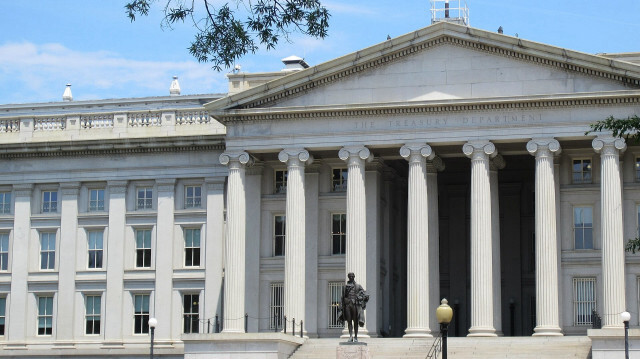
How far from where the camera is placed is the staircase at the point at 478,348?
179 ft

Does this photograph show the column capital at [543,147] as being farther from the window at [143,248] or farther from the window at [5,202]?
the window at [5,202]

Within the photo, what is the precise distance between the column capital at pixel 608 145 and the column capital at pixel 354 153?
993 cm

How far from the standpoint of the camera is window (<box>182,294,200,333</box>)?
66.5 metres

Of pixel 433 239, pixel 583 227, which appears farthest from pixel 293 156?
pixel 583 227

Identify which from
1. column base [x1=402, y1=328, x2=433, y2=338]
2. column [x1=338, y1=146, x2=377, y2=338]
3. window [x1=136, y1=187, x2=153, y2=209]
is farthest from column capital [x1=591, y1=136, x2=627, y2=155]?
window [x1=136, y1=187, x2=153, y2=209]

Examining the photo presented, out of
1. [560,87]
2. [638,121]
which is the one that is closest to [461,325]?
[560,87]

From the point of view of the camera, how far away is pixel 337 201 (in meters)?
64.6

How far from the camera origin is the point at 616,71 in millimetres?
58031

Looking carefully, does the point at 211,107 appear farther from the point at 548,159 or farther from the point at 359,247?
the point at 548,159

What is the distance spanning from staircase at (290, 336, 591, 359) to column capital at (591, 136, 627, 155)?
8.21 m

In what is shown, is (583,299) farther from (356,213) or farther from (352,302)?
(352,302)

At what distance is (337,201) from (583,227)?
1148cm

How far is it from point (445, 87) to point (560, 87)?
503cm

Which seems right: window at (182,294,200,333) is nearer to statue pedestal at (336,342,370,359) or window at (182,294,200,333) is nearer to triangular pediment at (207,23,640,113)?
triangular pediment at (207,23,640,113)
